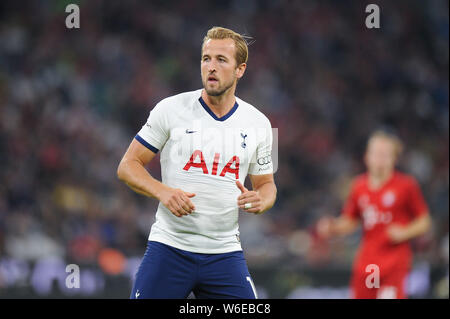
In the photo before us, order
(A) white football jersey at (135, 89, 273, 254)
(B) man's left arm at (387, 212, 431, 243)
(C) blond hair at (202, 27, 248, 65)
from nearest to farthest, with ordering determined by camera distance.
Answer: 1. (A) white football jersey at (135, 89, 273, 254)
2. (C) blond hair at (202, 27, 248, 65)
3. (B) man's left arm at (387, 212, 431, 243)

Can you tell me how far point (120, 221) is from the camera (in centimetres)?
1149

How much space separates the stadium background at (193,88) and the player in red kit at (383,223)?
95.5 inches

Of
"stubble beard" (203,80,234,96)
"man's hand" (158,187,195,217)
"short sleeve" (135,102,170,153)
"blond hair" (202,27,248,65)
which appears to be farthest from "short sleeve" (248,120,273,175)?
"man's hand" (158,187,195,217)

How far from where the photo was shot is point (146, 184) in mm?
4500

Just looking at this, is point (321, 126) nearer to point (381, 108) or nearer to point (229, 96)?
point (381, 108)

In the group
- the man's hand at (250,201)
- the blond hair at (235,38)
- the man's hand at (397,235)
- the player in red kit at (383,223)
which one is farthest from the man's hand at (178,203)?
the man's hand at (397,235)

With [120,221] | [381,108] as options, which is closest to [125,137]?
[120,221]

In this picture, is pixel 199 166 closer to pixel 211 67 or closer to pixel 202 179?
pixel 202 179

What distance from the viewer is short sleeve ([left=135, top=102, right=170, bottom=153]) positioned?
4676mm

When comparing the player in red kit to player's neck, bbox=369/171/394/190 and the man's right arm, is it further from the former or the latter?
the man's right arm

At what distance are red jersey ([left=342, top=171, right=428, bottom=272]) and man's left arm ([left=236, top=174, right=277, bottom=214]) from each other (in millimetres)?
2759

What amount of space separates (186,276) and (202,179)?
63 centimetres

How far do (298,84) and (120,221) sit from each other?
5858mm

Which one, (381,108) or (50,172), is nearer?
(50,172)
